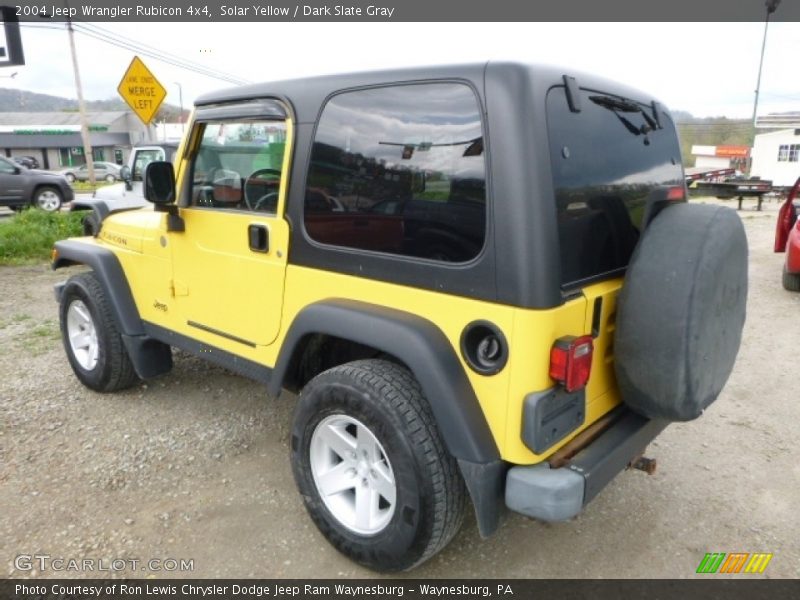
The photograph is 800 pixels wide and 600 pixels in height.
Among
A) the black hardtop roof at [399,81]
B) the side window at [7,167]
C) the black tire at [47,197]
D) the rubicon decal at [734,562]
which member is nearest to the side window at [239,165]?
the black hardtop roof at [399,81]

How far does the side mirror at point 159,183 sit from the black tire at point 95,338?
→ 40.3 inches

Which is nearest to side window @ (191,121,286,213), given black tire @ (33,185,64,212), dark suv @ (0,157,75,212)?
dark suv @ (0,157,75,212)

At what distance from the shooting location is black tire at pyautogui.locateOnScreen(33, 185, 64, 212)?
14.2m

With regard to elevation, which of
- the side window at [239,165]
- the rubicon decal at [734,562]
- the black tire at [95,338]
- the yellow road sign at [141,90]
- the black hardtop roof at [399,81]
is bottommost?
the rubicon decal at [734,562]

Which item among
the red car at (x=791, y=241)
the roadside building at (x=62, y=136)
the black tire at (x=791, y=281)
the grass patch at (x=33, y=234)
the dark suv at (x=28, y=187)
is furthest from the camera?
the roadside building at (x=62, y=136)

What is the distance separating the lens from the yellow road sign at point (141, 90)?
8.14 m

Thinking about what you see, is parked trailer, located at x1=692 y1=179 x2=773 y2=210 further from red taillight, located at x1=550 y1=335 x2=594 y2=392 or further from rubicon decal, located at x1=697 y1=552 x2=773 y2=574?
red taillight, located at x1=550 y1=335 x2=594 y2=392

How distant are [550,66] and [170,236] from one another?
2.26 m

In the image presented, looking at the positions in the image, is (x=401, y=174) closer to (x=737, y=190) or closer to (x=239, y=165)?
(x=239, y=165)

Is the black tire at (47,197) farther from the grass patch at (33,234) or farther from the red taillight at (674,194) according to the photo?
the red taillight at (674,194)

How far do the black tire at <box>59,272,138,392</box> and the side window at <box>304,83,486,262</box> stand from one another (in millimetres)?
1965

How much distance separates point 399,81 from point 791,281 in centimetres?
681

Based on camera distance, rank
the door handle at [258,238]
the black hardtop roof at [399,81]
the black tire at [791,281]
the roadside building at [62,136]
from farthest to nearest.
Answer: the roadside building at [62,136]
the black tire at [791,281]
the door handle at [258,238]
the black hardtop roof at [399,81]

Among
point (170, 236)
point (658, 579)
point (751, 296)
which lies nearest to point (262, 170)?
point (170, 236)
